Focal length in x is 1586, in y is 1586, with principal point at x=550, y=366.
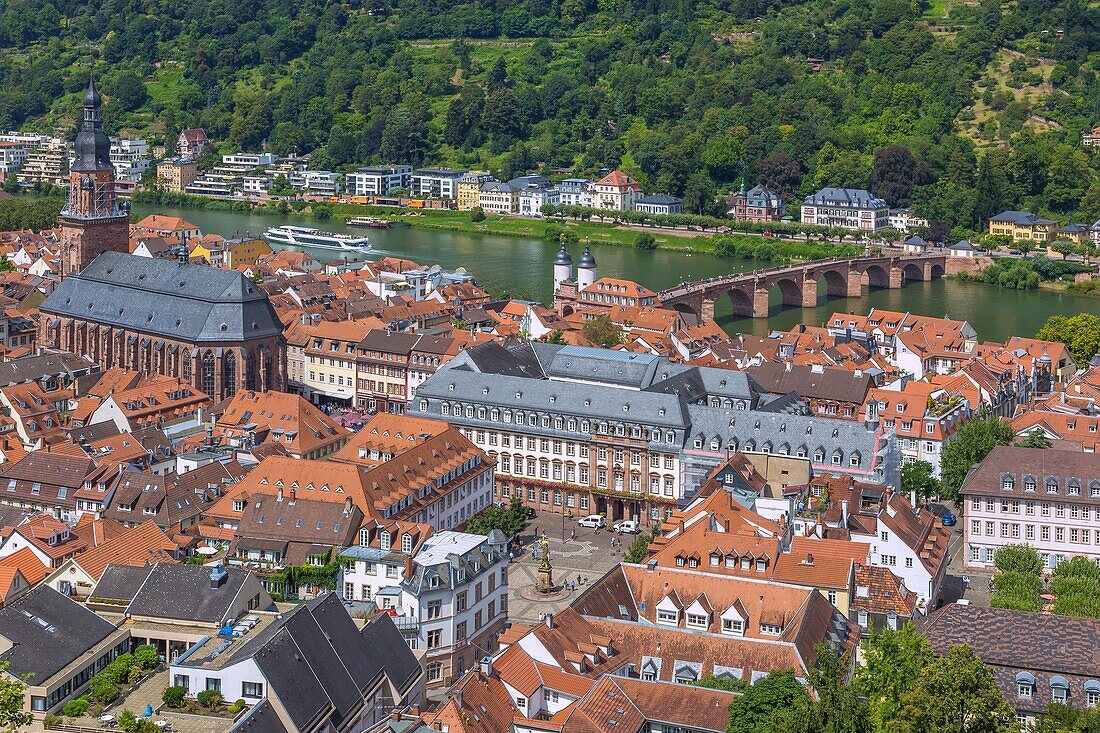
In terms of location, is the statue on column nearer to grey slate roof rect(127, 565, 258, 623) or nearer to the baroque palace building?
grey slate roof rect(127, 565, 258, 623)

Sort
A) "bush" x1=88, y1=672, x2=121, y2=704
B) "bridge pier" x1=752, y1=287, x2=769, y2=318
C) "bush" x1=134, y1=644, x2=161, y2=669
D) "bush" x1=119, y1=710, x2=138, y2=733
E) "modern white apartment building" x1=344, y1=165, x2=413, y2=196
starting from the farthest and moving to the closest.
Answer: "modern white apartment building" x1=344, y1=165, x2=413, y2=196 → "bridge pier" x1=752, y1=287, x2=769, y2=318 → "bush" x1=134, y1=644, x2=161, y2=669 → "bush" x1=88, y1=672, x2=121, y2=704 → "bush" x1=119, y1=710, x2=138, y2=733

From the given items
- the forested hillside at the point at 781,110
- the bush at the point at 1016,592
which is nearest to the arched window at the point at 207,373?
the bush at the point at 1016,592

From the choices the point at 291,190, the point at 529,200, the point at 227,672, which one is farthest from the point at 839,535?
the point at 291,190

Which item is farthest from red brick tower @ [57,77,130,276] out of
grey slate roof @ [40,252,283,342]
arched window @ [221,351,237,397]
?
arched window @ [221,351,237,397]

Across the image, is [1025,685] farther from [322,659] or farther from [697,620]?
[322,659]

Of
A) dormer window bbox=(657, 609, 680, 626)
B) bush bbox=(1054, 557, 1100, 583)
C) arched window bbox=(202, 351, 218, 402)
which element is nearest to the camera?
dormer window bbox=(657, 609, 680, 626)

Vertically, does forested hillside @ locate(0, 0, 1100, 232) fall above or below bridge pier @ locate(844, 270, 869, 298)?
above

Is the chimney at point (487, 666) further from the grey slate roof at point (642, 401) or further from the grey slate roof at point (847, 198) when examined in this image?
the grey slate roof at point (847, 198)

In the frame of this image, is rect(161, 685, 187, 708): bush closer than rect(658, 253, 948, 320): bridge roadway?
Yes
